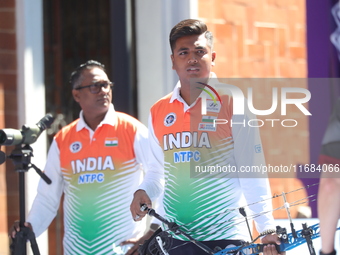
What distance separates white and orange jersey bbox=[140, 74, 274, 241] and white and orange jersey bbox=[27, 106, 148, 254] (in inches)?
30.3

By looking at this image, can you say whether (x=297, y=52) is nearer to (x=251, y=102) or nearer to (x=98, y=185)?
(x=98, y=185)

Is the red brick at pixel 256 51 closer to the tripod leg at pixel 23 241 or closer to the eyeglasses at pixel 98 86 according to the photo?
the eyeglasses at pixel 98 86

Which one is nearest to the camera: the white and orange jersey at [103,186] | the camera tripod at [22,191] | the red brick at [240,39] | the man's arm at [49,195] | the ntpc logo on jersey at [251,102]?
the ntpc logo on jersey at [251,102]

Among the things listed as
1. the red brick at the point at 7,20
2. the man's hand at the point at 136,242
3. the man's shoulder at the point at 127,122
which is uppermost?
the red brick at the point at 7,20

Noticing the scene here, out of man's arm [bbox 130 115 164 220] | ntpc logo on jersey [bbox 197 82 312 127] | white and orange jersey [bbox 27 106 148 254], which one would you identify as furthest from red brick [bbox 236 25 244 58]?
ntpc logo on jersey [bbox 197 82 312 127]

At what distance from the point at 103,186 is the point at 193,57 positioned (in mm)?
1228

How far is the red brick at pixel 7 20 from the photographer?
588 cm

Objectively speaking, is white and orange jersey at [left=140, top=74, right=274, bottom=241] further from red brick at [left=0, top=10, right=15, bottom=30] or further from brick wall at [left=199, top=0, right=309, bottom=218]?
red brick at [left=0, top=10, right=15, bottom=30]

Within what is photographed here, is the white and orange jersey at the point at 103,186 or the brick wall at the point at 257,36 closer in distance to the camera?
the white and orange jersey at the point at 103,186

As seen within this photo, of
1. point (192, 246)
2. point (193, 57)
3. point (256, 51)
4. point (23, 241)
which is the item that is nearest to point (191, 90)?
point (193, 57)

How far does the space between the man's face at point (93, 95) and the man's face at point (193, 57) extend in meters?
1.11

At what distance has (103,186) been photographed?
14.9ft

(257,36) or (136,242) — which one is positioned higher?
(257,36)

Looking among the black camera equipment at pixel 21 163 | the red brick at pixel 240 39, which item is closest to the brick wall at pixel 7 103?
the black camera equipment at pixel 21 163
